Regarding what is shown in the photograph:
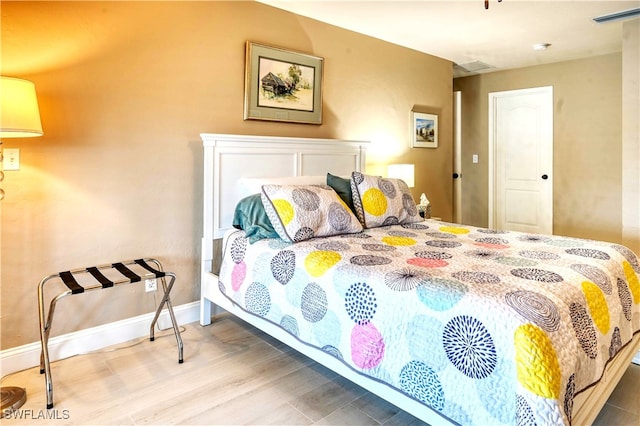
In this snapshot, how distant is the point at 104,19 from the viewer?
244 cm

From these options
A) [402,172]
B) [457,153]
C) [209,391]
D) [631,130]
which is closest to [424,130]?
[402,172]

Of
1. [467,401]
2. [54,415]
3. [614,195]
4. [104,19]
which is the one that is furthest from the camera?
[614,195]

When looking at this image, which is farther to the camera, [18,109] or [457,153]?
[457,153]

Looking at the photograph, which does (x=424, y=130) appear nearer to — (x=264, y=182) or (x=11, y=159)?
(x=264, y=182)

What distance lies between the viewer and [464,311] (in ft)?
4.57

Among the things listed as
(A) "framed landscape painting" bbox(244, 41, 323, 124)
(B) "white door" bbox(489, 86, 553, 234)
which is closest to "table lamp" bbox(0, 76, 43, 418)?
(A) "framed landscape painting" bbox(244, 41, 323, 124)

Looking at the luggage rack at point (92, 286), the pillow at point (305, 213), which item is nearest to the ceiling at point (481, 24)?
the pillow at point (305, 213)

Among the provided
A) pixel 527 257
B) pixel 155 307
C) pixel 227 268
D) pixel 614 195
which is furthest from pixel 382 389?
pixel 614 195

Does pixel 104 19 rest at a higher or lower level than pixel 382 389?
higher

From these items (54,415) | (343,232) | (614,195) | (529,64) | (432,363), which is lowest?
(54,415)

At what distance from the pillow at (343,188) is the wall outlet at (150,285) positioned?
141cm

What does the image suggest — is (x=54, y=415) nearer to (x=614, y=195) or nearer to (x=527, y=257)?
(x=527, y=257)

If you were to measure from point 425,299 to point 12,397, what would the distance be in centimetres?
199

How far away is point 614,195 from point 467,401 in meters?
4.34
